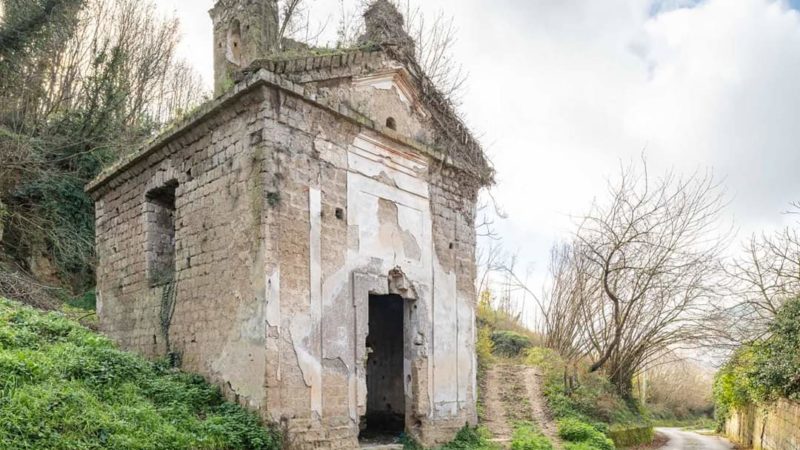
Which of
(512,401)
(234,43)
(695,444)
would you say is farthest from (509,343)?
(234,43)

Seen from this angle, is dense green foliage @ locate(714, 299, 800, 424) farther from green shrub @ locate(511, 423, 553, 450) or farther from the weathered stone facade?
green shrub @ locate(511, 423, 553, 450)

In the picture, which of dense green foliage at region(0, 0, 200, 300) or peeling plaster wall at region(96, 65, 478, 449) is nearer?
peeling plaster wall at region(96, 65, 478, 449)

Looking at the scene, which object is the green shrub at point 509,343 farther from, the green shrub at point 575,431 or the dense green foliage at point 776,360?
the green shrub at point 575,431

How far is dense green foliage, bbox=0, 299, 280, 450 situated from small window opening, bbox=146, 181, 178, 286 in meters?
1.46

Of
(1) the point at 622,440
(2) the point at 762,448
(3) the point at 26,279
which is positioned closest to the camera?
(3) the point at 26,279

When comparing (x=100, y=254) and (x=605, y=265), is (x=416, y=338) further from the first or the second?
(x=605, y=265)

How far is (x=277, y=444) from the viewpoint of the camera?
6598mm

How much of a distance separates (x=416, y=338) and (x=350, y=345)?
5.45 ft

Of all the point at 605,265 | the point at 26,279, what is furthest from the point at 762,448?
the point at 26,279

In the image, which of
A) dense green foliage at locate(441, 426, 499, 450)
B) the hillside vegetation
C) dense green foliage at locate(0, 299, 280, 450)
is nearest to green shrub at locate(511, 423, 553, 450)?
the hillside vegetation

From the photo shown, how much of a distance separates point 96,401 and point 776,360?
14068mm

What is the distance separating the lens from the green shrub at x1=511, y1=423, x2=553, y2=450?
392 inches

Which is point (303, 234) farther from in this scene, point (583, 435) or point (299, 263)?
point (583, 435)

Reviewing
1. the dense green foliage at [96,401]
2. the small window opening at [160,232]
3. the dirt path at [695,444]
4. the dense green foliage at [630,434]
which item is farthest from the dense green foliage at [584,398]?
the small window opening at [160,232]
